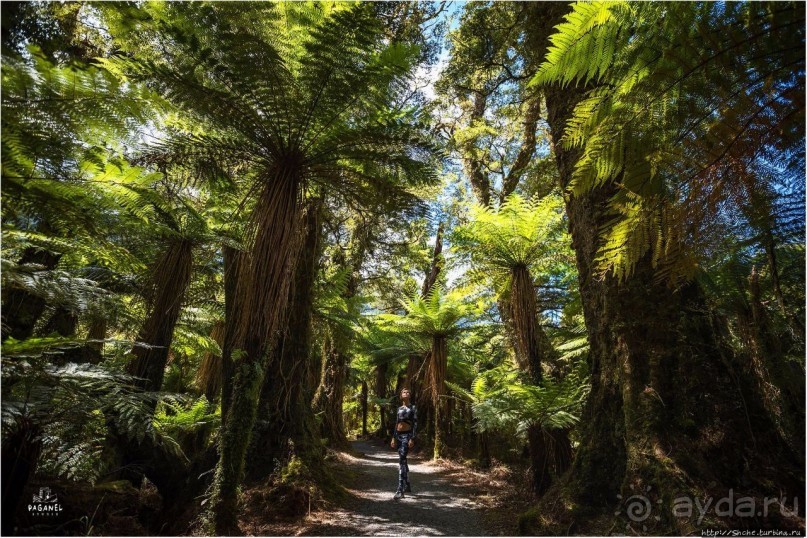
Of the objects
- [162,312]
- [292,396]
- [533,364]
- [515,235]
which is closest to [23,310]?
[162,312]

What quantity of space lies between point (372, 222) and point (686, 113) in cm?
286

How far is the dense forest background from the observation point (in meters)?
1.72

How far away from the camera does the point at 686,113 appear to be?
6.04 feet

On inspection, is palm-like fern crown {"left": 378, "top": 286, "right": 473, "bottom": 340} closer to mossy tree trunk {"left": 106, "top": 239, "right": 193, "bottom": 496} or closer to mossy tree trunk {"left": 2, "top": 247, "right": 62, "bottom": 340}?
mossy tree trunk {"left": 106, "top": 239, "right": 193, "bottom": 496}

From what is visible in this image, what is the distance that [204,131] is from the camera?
3625 mm

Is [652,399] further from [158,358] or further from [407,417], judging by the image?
[158,358]

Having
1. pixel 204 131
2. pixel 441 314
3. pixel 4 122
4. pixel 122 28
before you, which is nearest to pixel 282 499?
pixel 204 131

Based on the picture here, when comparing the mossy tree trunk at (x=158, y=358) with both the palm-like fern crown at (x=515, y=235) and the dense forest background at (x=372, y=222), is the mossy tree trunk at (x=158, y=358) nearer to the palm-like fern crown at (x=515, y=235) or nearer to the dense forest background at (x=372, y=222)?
the dense forest background at (x=372, y=222)

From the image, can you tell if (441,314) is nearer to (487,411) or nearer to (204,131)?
(487,411)

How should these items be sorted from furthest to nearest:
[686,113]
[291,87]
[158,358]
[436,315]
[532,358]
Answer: [436,315], [532,358], [158,358], [291,87], [686,113]

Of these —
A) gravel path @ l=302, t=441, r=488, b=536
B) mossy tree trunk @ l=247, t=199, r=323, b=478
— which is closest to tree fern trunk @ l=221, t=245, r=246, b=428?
mossy tree trunk @ l=247, t=199, r=323, b=478

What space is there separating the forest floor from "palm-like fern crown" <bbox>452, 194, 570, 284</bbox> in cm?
305

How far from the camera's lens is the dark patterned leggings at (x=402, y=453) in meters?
5.54

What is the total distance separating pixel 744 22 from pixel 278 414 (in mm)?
5291
